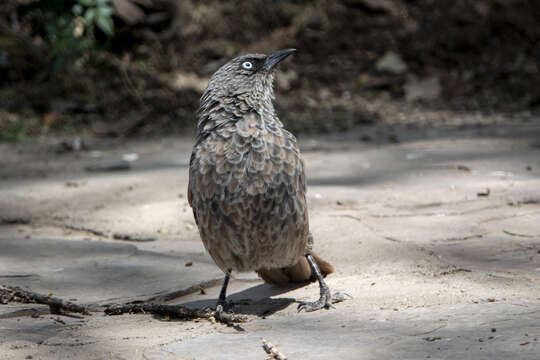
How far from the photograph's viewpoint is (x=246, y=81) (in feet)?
12.7

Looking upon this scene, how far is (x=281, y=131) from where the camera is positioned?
3.74 meters

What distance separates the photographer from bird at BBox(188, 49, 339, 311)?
3.55m

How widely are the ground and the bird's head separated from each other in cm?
109

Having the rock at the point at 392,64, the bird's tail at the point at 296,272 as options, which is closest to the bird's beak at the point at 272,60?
the bird's tail at the point at 296,272

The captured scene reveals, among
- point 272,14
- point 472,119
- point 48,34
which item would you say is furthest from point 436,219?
point 272,14

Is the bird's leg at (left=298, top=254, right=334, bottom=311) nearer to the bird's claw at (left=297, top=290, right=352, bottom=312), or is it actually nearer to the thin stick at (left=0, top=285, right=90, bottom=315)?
the bird's claw at (left=297, top=290, right=352, bottom=312)

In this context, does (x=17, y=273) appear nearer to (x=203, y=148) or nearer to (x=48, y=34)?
(x=203, y=148)

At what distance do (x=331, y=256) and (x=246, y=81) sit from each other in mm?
1258

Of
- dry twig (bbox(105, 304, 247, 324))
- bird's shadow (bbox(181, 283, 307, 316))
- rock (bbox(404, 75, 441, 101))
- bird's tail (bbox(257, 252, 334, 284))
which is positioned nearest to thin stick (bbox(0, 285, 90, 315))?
dry twig (bbox(105, 304, 247, 324))

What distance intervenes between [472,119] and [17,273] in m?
6.16

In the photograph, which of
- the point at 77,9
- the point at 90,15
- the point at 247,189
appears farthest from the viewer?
the point at 77,9

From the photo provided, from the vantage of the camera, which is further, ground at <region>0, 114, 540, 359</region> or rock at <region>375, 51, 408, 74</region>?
rock at <region>375, 51, 408, 74</region>

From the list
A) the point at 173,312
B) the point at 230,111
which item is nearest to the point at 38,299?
the point at 173,312

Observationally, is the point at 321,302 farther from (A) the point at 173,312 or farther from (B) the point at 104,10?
(B) the point at 104,10
